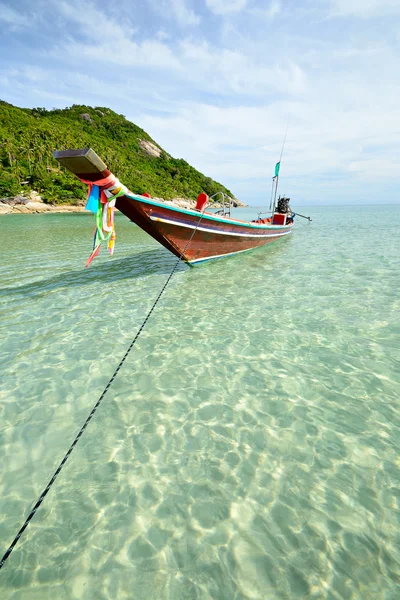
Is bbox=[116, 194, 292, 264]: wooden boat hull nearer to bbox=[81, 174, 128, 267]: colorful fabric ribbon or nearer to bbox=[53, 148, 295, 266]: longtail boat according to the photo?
bbox=[53, 148, 295, 266]: longtail boat

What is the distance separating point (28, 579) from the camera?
2381 mm

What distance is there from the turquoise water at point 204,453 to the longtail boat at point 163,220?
2.83m

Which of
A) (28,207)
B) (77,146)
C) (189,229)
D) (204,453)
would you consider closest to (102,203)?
(189,229)

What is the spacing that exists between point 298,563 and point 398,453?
1.88 m

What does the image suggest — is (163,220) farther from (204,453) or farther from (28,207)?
(28,207)

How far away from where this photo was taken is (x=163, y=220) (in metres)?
9.95

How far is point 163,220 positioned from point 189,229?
54.9 inches

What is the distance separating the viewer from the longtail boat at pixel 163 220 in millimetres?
6848

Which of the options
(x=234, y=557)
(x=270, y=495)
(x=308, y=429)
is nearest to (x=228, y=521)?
(x=234, y=557)

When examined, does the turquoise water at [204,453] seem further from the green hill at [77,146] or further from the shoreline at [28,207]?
the green hill at [77,146]

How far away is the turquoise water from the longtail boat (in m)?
2.83

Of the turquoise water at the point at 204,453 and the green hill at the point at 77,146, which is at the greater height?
the green hill at the point at 77,146

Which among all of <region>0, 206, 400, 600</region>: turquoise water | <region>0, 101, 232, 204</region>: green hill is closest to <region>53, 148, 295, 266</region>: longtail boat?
<region>0, 206, 400, 600</region>: turquoise water

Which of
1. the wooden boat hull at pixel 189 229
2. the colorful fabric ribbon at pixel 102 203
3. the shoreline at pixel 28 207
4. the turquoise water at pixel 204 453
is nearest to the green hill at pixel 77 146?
the shoreline at pixel 28 207
